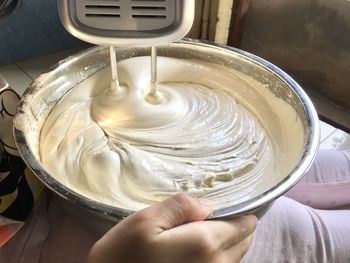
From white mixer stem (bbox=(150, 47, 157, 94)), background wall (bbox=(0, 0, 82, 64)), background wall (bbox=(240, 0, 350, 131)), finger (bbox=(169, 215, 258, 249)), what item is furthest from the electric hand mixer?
background wall (bbox=(0, 0, 82, 64))

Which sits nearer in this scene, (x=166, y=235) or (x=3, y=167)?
(x=166, y=235)

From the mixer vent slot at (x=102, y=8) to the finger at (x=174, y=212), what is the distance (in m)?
0.24

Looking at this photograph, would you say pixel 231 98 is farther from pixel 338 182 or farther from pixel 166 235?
pixel 166 235

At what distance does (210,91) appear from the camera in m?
0.83

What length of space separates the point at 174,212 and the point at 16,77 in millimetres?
991

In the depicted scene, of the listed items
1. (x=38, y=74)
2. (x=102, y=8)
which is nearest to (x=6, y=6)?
(x=102, y=8)

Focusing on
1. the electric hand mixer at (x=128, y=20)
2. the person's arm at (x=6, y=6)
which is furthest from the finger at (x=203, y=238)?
the person's arm at (x=6, y=6)

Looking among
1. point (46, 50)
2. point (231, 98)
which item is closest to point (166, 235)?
point (231, 98)

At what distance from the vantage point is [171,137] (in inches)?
27.8

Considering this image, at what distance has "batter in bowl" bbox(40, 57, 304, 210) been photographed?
63 centimetres

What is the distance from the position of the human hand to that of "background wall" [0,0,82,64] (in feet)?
3.13

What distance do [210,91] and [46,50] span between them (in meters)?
0.74

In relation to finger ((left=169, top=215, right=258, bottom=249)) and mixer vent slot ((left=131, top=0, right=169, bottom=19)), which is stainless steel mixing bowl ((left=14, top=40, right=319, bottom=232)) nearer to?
finger ((left=169, top=215, right=258, bottom=249))

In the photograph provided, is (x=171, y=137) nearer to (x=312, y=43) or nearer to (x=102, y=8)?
(x=102, y=8)
